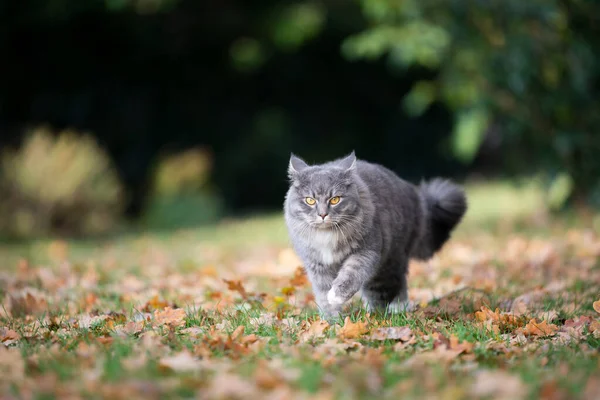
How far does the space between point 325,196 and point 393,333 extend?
109 centimetres

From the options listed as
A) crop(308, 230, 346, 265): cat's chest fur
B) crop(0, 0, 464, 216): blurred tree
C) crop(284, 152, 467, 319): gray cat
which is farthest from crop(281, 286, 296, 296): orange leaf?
crop(0, 0, 464, 216): blurred tree

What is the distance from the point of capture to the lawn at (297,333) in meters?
2.74

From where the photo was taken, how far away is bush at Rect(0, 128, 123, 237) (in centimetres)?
1094

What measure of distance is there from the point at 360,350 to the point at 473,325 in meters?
0.81

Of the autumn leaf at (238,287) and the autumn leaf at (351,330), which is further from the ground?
the autumn leaf at (351,330)

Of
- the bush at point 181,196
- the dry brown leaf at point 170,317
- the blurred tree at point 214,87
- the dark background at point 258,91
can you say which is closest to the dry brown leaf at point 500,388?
the dry brown leaf at point 170,317

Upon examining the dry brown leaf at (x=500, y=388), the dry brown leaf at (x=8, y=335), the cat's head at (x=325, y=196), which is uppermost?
the cat's head at (x=325, y=196)

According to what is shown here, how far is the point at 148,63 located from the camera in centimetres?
1543

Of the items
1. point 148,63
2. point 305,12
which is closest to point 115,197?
point 148,63

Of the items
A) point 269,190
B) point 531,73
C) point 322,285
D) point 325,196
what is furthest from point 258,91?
point 322,285

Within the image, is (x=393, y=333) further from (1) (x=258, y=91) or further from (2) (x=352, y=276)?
(1) (x=258, y=91)

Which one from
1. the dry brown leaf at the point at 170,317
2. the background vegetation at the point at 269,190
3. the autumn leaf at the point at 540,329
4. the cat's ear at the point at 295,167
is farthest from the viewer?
the cat's ear at the point at 295,167

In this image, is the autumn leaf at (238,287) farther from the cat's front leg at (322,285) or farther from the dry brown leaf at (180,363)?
the dry brown leaf at (180,363)

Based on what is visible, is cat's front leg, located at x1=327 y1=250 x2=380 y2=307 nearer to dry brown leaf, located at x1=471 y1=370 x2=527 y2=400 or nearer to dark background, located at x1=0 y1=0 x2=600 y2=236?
dry brown leaf, located at x1=471 y1=370 x2=527 y2=400
